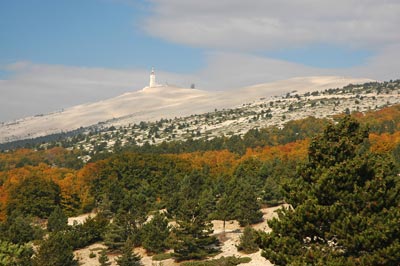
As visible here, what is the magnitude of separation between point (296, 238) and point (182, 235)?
3200 cm

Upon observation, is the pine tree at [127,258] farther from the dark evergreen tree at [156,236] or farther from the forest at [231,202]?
the dark evergreen tree at [156,236]

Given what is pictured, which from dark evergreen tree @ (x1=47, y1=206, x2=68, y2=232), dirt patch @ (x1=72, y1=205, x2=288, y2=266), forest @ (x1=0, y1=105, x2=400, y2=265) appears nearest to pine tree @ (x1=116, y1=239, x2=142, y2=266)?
forest @ (x1=0, y1=105, x2=400, y2=265)

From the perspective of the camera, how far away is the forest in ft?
57.2

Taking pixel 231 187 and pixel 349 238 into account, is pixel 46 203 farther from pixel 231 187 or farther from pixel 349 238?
pixel 349 238

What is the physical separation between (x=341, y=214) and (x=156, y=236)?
3940 centimetres

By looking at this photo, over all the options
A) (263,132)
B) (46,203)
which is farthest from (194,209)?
(263,132)

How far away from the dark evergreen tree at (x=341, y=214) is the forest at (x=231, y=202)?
0.04 meters

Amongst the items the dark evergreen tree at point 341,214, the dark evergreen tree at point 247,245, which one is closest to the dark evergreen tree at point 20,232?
the dark evergreen tree at point 247,245

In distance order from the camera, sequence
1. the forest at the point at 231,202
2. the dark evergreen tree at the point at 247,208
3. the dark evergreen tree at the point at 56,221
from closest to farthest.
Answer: the forest at the point at 231,202, the dark evergreen tree at the point at 247,208, the dark evergreen tree at the point at 56,221

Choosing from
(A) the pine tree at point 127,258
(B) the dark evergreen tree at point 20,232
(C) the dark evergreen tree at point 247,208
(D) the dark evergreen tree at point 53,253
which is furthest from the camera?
(C) the dark evergreen tree at point 247,208

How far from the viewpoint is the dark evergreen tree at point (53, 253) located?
45.6m

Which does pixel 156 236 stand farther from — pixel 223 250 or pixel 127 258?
pixel 223 250

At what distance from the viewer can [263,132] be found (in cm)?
15250

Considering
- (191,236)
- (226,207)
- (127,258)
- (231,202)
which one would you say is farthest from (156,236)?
(231,202)
